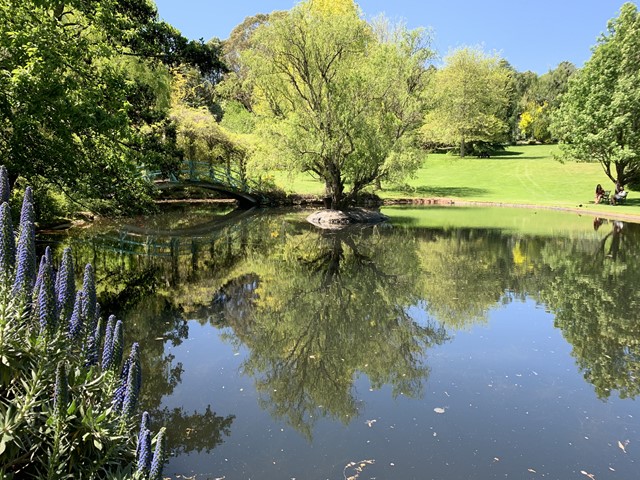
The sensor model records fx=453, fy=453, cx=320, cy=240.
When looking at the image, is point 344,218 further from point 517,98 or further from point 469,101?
point 517,98

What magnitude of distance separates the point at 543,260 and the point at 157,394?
13.3 metres

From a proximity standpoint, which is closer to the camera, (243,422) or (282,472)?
(282,472)

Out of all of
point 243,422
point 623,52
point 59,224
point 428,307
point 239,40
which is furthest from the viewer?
point 239,40

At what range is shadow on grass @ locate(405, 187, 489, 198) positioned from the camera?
37.2 metres

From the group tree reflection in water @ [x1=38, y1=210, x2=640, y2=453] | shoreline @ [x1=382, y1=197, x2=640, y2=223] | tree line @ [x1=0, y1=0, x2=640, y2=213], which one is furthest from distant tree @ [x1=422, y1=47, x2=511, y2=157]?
tree reflection in water @ [x1=38, y1=210, x2=640, y2=453]

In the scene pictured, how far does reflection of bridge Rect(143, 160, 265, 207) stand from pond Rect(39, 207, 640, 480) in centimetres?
1029

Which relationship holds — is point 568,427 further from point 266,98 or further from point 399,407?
point 266,98

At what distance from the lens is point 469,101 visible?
49.5 meters

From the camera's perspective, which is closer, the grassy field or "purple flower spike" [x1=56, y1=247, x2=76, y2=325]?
"purple flower spike" [x1=56, y1=247, x2=76, y2=325]

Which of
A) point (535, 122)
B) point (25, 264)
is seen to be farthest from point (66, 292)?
point (535, 122)

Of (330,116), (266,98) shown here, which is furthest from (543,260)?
(266,98)

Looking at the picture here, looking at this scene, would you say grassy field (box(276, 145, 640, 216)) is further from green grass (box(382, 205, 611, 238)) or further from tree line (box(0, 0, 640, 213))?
tree line (box(0, 0, 640, 213))

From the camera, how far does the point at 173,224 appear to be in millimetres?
23156

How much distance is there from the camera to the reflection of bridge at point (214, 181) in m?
26.0
